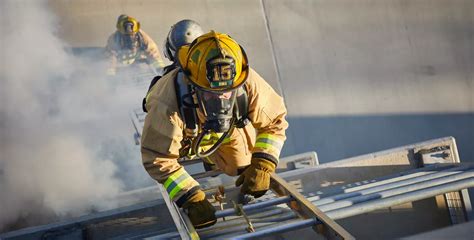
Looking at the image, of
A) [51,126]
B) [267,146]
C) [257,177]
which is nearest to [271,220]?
[257,177]

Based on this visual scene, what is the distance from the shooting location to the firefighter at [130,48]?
6.82 metres

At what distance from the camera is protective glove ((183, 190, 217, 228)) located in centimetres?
275

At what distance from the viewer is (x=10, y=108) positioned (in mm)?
6641

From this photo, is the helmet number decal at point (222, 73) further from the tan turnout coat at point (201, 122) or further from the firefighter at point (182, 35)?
the firefighter at point (182, 35)

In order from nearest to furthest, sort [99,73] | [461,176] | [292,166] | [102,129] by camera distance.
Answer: [461,176], [292,166], [102,129], [99,73]

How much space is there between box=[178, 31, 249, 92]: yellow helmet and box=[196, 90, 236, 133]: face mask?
0.09 metres

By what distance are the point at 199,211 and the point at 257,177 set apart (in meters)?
0.39

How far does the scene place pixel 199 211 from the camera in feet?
9.04

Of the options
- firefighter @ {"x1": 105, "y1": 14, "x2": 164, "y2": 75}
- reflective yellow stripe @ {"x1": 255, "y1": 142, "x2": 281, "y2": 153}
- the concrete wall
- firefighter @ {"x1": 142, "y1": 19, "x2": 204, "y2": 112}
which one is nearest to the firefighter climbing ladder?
reflective yellow stripe @ {"x1": 255, "y1": 142, "x2": 281, "y2": 153}

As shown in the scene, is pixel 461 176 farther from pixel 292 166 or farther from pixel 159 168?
pixel 159 168

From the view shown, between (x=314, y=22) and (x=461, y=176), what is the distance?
459cm

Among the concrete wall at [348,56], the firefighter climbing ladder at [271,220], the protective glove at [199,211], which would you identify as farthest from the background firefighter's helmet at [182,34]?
the concrete wall at [348,56]

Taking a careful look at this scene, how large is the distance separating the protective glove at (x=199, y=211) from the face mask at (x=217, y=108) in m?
0.35

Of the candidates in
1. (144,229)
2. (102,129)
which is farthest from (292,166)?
(102,129)
